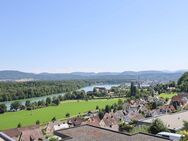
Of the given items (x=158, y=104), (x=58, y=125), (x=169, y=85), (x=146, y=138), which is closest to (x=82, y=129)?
(x=146, y=138)

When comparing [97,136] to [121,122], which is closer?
[97,136]

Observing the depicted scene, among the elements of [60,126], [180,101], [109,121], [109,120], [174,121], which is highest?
[180,101]

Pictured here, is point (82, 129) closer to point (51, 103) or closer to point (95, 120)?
point (95, 120)

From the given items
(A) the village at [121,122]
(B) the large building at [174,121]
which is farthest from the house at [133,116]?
(B) the large building at [174,121]

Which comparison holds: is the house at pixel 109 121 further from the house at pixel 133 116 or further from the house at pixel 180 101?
the house at pixel 180 101

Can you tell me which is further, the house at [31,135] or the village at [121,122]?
the house at [31,135]

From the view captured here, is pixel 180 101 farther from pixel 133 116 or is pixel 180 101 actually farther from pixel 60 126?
pixel 60 126

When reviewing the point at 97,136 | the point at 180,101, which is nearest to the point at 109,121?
the point at 180,101

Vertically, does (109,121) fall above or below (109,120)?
below
